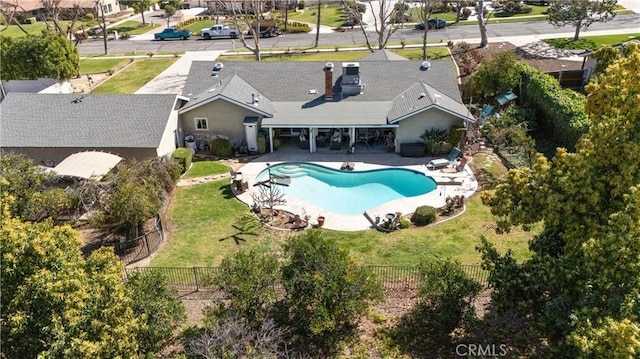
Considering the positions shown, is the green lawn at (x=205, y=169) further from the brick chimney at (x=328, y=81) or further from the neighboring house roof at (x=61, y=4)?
the neighboring house roof at (x=61, y=4)

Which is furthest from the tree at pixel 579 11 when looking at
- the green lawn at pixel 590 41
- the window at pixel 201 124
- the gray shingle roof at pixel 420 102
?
the window at pixel 201 124

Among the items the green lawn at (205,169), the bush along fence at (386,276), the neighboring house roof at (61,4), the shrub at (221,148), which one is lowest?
the bush along fence at (386,276)

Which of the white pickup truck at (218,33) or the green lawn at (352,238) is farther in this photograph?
the white pickup truck at (218,33)

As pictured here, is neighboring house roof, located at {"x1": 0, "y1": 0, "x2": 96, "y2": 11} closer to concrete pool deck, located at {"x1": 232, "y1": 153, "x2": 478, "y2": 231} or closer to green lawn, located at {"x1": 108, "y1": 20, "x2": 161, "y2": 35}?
green lawn, located at {"x1": 108, "y1": 20, "x2": 161, "y2": 35}

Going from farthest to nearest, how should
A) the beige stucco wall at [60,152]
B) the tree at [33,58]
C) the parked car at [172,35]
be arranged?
1. the parked car at [172,35]
2. the tree at [33,58]
3. the beige stucco wall at [60,152]

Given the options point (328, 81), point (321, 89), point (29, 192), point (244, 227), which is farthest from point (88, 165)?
point (321, 89)
